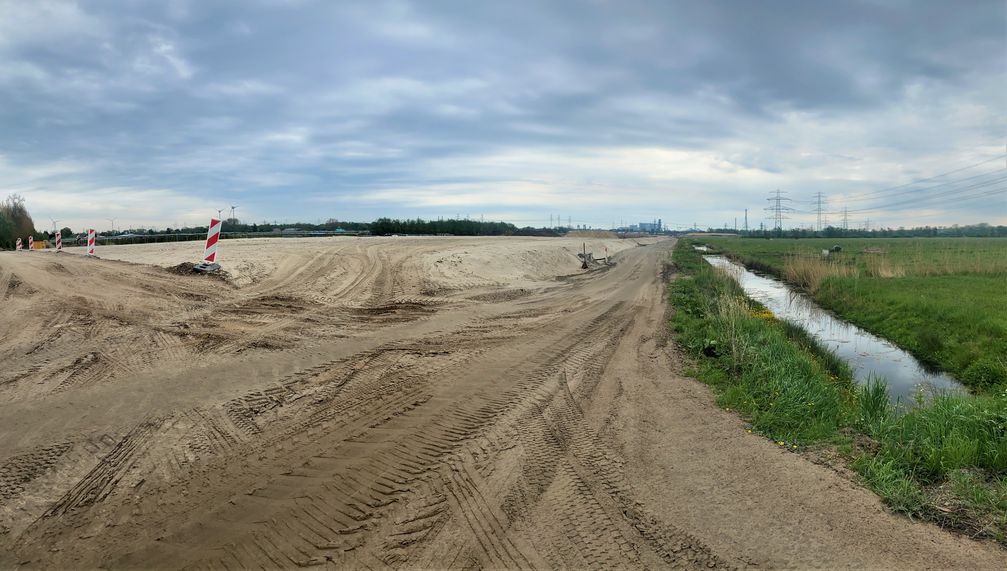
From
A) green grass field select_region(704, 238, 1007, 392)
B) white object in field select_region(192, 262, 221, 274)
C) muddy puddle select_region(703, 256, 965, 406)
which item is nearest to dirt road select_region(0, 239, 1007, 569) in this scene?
white object in field select_region(192, 262, 221, 274)

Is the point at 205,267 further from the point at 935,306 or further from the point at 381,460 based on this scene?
the point at 935,306

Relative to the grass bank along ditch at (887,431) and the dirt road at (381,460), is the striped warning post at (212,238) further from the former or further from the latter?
the grass bank along ditch at (887,431)

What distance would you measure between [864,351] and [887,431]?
9.46m

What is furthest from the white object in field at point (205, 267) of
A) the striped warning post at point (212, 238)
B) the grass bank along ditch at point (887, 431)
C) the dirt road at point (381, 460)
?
the grass bank along ditch at point (887, 431)

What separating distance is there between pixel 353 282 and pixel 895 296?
1712 cm

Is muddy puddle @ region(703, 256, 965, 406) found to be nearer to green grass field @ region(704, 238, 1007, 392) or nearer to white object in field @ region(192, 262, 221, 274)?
green grass field @ region(704, 238, 1007, 392)

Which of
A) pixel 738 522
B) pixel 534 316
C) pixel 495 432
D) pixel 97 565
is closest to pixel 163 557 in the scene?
pixel 97 565

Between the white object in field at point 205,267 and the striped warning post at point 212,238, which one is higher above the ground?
the striped warning post at point 212,238

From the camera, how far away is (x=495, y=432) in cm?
509

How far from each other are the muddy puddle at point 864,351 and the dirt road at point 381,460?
4937mm

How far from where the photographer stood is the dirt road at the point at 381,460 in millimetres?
3250

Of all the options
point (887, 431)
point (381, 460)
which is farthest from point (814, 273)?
point (381, 460)

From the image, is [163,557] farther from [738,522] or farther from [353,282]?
[353,282]

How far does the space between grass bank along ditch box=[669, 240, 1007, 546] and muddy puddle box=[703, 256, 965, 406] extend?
73.6 inches
